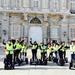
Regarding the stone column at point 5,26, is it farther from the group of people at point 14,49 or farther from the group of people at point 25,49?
the group of people at point 14,49

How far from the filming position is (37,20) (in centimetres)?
4316

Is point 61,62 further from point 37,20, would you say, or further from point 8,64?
point 37,20

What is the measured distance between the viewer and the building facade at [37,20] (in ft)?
138

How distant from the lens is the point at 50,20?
43625 mm

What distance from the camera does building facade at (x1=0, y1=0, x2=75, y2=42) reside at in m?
42.1

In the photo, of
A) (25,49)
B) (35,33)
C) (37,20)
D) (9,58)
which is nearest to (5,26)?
(35,33)

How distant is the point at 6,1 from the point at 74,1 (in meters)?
8.32

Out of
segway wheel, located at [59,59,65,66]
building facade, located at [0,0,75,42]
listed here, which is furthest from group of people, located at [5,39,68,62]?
building facade, located at [0,0,75,42]

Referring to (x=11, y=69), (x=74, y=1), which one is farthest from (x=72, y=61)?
(x=74, y=1)

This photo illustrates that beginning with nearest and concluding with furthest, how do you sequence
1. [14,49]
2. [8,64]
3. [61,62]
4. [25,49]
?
[8,64]
[14,49]
[25,49]
[61,62]

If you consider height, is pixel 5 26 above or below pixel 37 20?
below

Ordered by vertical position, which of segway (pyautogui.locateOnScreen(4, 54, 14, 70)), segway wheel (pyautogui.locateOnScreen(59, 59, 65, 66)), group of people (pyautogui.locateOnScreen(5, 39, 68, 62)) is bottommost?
segway wheel (pyautogui.locateOnScreen(59, 59, 65, 66))

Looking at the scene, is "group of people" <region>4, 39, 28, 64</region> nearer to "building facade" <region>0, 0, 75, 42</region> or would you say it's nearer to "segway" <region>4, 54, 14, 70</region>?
"segway" <region>4, 54, 14, 70</region>
